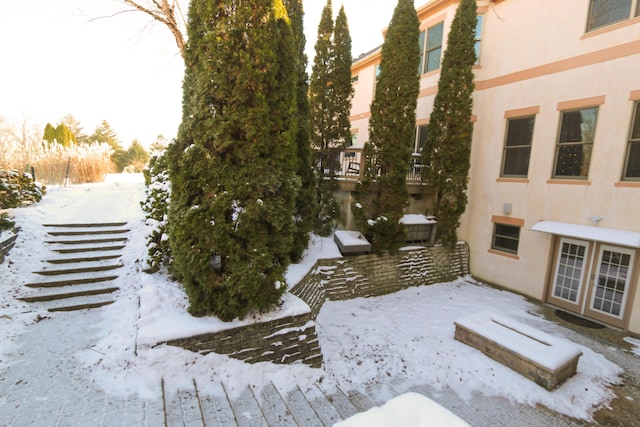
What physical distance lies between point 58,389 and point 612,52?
35.8 ft

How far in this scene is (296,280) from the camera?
509 centimetres

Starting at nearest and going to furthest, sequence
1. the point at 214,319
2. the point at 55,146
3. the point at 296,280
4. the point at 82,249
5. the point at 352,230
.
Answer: the point at 214,319 < the point at 296,280 < the point at 82,249 < the point at 352,230 < the point at 55,146

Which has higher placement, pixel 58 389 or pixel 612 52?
pixel 612 52

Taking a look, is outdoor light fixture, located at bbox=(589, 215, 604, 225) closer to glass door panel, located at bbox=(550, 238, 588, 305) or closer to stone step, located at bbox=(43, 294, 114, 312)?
glass door panel, located at bbox=(550, 238, 588, 305)

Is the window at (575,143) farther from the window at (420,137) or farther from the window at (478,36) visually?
the window at (420,137)

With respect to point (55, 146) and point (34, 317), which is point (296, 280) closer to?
point (34, 317)

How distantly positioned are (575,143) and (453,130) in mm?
2782

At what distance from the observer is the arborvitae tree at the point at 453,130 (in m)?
7.86

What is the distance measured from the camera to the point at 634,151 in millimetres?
5887

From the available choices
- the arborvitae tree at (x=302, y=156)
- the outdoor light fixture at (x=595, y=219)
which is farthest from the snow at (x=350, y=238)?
the outdoor light fixture at (x=595, y=219)

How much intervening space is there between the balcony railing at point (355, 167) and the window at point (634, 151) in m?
4.47

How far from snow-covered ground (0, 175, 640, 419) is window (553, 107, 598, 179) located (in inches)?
138

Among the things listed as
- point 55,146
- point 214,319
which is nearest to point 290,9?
point 214,319

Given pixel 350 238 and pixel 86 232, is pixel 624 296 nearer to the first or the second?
pixel 350 238
